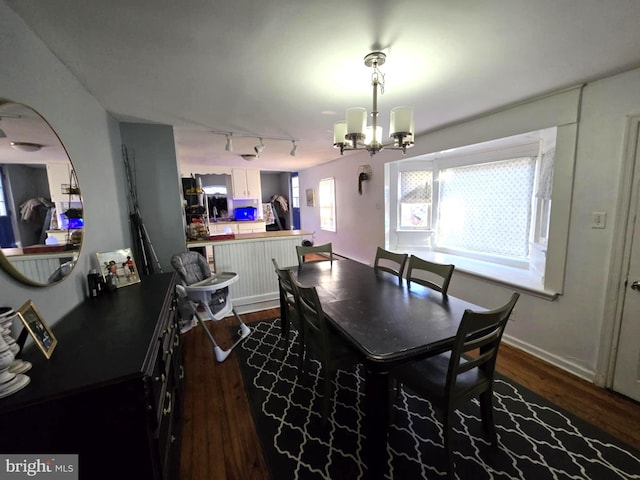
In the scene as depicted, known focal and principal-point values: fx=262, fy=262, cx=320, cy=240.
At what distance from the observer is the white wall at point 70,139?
3.68ft

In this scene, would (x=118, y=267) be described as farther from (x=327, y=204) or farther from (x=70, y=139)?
(x=327, y=204)

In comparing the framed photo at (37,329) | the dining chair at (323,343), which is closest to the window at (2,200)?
the framed photo at (37,329)

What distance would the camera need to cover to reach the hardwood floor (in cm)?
145

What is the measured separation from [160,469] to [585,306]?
289 centimetres

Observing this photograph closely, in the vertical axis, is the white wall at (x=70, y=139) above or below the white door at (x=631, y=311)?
above

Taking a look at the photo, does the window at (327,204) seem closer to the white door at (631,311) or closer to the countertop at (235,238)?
the countertop at (235,238)

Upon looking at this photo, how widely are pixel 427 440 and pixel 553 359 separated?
152cm

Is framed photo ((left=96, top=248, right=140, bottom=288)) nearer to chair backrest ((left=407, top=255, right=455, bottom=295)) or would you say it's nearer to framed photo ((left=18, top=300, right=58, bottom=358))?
framed photo ((left=18, top=300, right=58, bottom=358))

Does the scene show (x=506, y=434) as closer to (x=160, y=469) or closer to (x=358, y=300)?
(x=358, y=300)

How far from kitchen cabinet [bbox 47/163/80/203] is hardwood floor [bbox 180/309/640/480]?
5.06ft

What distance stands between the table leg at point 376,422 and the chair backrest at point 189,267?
1949mm

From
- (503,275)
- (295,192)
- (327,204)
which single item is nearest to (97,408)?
(503,275)

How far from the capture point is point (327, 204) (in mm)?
6207

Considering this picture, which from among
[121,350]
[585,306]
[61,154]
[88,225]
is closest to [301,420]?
[121,350]
